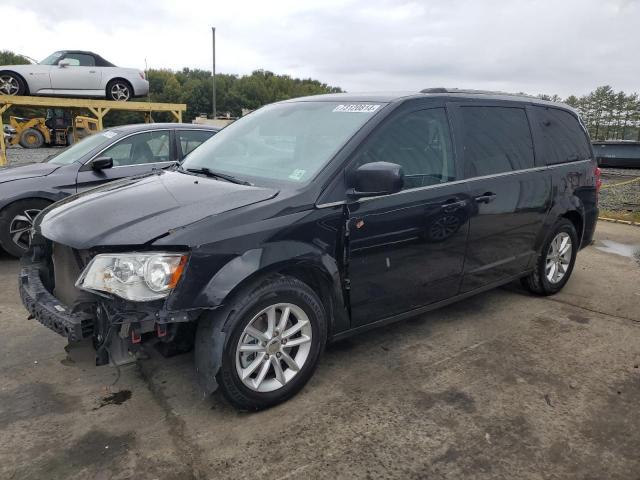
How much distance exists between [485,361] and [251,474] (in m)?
1.87

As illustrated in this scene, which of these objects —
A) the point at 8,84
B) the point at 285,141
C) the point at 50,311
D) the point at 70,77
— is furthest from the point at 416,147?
the point at 8,84

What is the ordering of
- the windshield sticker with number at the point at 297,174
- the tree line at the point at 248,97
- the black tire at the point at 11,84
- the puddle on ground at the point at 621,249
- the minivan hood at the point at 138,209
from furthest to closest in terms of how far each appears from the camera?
the tree line at the point at 248,97
the black tire at the point at 11,84
the puddle on ground at the point at 621,249
the windshield sticker with number at the point at 297,174
the minivan hood at the point at 138,209

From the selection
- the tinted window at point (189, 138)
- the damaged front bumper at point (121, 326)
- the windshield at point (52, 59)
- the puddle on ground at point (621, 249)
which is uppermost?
the windshield at point (52, 59)

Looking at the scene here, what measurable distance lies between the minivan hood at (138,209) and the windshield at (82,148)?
10.6 ft

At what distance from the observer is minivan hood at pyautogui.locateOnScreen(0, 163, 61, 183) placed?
5.66 metres

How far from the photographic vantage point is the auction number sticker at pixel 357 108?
10.6 ft

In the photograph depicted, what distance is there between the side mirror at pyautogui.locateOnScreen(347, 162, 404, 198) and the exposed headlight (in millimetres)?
1060

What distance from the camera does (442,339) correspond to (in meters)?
3.78

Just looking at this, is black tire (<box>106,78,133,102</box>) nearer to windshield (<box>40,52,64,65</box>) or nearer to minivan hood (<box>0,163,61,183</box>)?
windshield (<box>40,52,64,65</box>)

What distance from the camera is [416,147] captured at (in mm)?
3334

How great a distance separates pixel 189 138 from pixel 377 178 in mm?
4480

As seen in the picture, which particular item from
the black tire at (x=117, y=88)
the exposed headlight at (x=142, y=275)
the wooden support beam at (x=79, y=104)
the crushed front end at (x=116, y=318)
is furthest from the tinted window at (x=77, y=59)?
the exposed headlight at (x=142, y=275)

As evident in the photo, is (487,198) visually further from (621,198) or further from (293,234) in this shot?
(621,198)

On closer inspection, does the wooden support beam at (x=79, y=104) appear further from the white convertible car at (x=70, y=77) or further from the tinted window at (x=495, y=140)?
the tinted window at (x=495, y=140)
